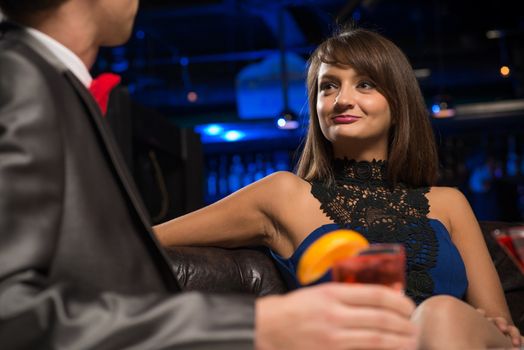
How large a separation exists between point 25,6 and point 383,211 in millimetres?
1623

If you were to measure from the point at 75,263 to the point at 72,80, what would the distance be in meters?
0.28

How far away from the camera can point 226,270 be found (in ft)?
8.27

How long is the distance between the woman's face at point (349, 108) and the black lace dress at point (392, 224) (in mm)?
120

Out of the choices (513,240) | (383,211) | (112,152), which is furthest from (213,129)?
(112,152)

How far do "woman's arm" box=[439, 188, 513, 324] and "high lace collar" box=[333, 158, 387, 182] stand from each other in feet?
0.73

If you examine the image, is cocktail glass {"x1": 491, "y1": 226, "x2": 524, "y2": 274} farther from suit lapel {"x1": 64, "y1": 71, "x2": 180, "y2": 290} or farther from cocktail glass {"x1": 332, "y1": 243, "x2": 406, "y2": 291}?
suit lapel {"x1": 64, "y1": 71, "x2": 180, "y2": 290}

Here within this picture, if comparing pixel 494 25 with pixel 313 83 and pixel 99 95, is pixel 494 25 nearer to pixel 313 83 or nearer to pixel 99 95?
pixel 313 83

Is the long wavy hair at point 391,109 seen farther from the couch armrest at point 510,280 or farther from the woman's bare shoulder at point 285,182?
the couch armrest at point 510,280

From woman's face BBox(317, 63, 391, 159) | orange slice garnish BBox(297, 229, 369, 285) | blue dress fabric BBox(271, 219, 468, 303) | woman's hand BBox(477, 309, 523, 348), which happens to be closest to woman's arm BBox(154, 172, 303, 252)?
blue dress fabric BBox(271, 219, 468, 303)

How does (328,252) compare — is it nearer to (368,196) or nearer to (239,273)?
(239,273)

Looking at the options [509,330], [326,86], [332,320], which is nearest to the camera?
[332,320]

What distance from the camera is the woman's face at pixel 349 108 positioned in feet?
8.63

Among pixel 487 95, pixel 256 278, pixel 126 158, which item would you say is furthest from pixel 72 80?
pixel 487 95

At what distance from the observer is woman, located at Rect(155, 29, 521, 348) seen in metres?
2.56
